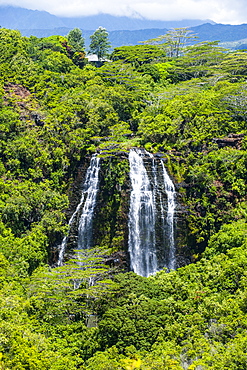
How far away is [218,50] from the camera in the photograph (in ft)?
195

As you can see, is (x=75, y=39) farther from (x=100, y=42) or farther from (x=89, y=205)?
(x=89, y=205)

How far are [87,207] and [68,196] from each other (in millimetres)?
2356

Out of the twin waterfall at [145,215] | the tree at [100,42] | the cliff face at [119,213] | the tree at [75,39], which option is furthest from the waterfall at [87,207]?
the tree at [75,39]

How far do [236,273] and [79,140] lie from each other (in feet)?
68.9

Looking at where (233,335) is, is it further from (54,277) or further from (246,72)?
(246,72)

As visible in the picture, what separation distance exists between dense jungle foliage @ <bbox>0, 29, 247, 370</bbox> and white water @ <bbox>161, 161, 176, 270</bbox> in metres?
1.01

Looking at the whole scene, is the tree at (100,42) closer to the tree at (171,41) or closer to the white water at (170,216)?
the tree at (171,41)

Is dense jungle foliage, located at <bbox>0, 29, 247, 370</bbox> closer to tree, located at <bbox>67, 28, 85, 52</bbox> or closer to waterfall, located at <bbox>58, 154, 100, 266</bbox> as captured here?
waterfall, located at <bbox>58, 154, 100, 266</bbox>

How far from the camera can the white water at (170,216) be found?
103ft

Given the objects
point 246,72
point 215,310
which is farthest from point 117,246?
point 246,72

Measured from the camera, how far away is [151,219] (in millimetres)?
32469

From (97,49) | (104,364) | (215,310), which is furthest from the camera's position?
(97,49)

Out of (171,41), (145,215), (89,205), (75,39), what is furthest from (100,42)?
(145,215)

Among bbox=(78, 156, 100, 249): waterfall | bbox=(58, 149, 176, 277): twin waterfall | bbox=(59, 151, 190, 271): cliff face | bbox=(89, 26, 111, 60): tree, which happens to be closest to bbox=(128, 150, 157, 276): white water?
bbox=(58, 149, 176, 277): twin waterfall
